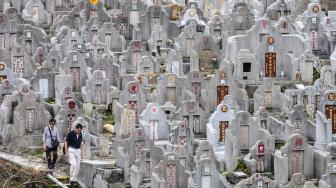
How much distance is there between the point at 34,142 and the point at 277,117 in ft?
28.2

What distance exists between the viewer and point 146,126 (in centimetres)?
4978

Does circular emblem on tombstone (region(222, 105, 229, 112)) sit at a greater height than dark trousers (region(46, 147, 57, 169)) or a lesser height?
greater

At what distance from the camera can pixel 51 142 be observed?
43031mm

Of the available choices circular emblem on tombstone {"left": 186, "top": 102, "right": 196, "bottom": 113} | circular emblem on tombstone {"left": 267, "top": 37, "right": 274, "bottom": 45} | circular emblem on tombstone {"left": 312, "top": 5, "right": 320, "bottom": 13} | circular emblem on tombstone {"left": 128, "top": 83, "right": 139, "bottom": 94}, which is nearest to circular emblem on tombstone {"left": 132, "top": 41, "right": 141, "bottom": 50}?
circular emblem on tombstone {"left": 267, "top": 37, "right": 274, "bottom": 45}

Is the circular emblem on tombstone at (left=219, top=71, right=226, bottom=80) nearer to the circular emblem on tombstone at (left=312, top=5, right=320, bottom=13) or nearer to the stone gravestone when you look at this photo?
the stone gravestone

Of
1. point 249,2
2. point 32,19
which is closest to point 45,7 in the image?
point 32,19

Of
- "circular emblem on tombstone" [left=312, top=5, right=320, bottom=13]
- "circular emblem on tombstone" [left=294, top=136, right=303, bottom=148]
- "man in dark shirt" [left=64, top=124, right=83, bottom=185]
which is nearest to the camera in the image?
"man in dark shirt" [left=64, top=124, right=83, bottom=185]

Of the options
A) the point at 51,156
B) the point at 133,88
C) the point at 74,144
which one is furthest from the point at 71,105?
the point at 74,144

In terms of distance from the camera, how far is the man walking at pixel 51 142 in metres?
42.8

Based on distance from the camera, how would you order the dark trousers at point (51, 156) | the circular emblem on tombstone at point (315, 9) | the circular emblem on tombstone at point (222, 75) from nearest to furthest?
the dark trousers at point (51, 156) < the circular emblem on tombstone at point (222, 75) < the circular emblem on tombstone at point (315, 9)

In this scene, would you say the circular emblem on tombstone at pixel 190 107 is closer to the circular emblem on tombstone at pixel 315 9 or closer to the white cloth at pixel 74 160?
the white cloth at pixel 74 160

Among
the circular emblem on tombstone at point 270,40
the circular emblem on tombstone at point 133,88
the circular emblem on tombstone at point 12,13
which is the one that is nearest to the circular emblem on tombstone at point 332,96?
the circular emblem on tombstone at point 270,40

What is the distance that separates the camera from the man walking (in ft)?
141

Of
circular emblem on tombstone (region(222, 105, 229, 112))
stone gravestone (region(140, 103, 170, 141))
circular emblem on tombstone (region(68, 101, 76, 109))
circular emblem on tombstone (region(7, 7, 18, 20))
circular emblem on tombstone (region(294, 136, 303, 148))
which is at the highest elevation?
circular emblem on tombstone (region(7, 7, 18, 20))
